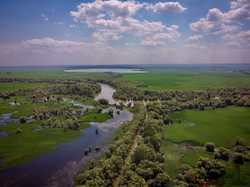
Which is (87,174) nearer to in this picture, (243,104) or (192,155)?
(192,155)

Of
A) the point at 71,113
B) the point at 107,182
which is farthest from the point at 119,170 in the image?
the point at 71,113

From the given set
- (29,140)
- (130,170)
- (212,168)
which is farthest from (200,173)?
(29,140)

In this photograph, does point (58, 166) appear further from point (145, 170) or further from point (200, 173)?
point (200, 173)

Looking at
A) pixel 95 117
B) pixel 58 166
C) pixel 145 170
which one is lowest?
pixel 58 166

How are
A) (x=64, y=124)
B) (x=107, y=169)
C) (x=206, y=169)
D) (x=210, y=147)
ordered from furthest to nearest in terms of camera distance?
1. (x=64, y=124)
2. (x=210, y=147)
3. (x=206, y=169)
4. (x=107, y=169)

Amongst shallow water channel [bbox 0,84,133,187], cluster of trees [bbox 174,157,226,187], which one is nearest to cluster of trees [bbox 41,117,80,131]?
shallow water channel [bbox 0,84,133,187]

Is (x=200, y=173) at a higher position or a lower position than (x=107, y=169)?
lower
